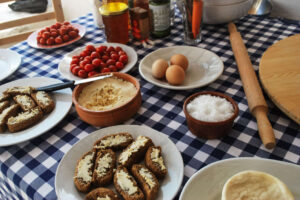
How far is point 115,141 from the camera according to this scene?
0.76 meters

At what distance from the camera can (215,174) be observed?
63 centimetres

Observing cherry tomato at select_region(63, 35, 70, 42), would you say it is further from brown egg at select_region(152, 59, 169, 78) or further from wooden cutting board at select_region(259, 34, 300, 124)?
wooden cutting board at select_region(259, 34, 300, 124)

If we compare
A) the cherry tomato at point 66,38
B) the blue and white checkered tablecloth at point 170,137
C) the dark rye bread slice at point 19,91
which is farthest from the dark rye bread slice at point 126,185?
the cherry tomato at point 66,38

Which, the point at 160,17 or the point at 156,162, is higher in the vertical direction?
the point at 160,17

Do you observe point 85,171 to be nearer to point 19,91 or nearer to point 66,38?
point 19,91

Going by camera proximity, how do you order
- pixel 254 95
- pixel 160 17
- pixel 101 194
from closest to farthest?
pixel 101 194 → pixel 254 95 → pixel 160 17

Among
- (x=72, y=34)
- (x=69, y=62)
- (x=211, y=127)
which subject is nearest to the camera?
(x=211, y=127)

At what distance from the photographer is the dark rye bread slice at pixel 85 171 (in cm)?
65

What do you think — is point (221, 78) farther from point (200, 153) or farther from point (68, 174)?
point (68, 174)

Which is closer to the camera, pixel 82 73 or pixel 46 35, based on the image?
pixel 82 73

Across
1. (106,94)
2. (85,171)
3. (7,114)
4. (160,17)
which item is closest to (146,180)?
(85,171)

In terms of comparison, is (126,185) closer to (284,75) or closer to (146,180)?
(146,180)

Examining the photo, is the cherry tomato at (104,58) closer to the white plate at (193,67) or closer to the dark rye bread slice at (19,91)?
the white plate at (193,67)

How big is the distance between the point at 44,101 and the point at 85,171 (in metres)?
0.36
